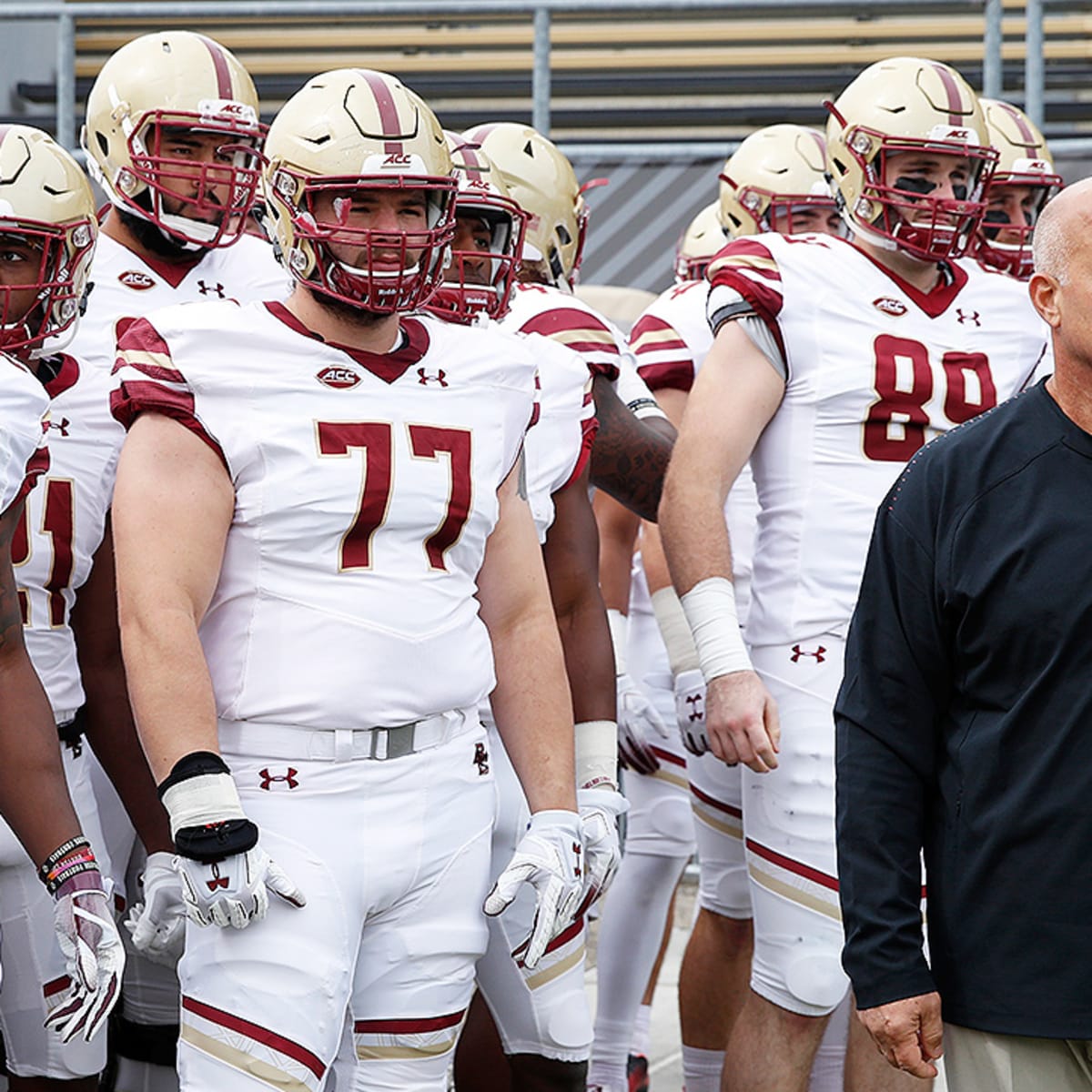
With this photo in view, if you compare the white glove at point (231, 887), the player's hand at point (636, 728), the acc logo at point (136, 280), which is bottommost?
the player's hand at point (636, 728)

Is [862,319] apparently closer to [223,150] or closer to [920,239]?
[920,239]

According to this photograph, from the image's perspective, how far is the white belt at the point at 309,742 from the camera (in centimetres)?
268

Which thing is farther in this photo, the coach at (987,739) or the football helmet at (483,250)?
the football helmet at (483,250)

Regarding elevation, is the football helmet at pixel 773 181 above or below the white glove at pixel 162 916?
above

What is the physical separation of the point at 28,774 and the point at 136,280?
3.71 ft

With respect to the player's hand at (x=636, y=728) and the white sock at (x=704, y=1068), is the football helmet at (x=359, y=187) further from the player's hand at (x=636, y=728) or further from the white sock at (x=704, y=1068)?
the white sock at (x=704, y=1068)

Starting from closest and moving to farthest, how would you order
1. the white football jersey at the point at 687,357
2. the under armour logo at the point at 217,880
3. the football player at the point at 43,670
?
the under armour logo at the point at 217,880, the football player at the point at 43,670, the white football jersey at the point at 687,357

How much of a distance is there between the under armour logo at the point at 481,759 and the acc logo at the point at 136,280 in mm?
1235

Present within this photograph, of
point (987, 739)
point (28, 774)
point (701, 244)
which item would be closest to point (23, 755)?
point (28, 774)

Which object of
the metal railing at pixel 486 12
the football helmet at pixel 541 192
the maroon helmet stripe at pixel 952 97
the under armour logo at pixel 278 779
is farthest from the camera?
the metal railing at pixel 486 12

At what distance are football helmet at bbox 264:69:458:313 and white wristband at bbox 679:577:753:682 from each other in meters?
0.96

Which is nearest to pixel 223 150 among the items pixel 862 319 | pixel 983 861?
pixel 862 319

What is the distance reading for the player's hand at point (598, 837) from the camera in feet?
10.4

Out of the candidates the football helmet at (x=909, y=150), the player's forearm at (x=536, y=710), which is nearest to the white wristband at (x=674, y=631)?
the football helmet at (x=909, y=150)
